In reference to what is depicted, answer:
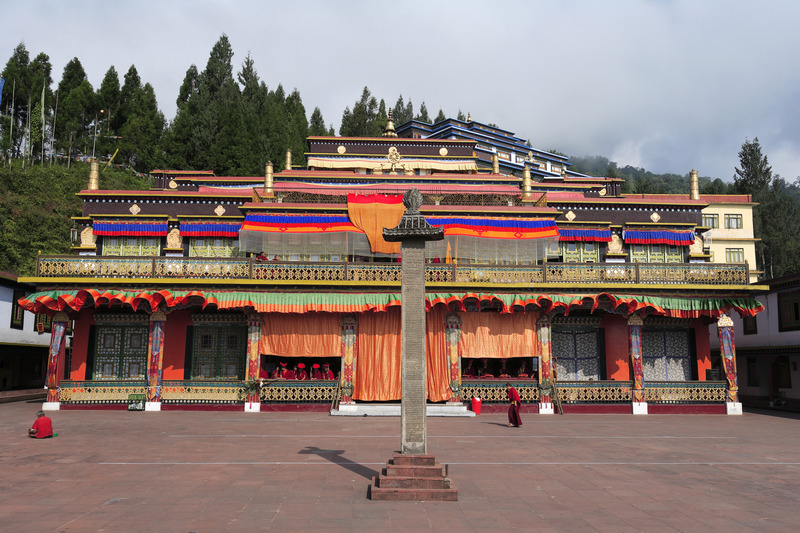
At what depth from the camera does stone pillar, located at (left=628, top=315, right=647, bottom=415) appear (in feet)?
81.1

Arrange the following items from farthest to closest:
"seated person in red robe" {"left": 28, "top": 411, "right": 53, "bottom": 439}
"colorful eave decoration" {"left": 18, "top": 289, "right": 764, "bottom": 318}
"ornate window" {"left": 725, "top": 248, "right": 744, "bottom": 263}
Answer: "ornate window" {"left": 725, "top": 248, "right": 744, "bottom": 263}, "colorful eave decoration" {"left": 18, "top": 289, "right": 764, "bottom": 318}, "seated person in red robe" {"left": 28, "top": 411, "right": 53, "bottom": 439}

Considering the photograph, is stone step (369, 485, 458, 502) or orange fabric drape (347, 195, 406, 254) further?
orange fabric drape (347, 195, 406, 254)

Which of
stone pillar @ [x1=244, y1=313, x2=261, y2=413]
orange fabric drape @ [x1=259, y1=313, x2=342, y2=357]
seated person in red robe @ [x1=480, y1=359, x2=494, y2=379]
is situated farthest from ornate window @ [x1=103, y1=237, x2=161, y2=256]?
seated person in red robe @ [x1=480, y1=359, x2=494, y2=379]

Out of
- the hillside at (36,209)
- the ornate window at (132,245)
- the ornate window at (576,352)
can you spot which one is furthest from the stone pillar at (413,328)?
the hillside at (36,209)

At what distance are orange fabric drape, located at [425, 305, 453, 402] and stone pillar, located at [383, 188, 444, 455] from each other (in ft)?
Result: 39.5

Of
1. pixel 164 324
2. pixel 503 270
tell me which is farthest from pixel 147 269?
pixel 503 270

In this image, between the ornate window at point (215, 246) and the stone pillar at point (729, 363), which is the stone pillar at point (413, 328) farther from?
the ornate window at point (215, 246)

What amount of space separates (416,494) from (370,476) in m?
1.94

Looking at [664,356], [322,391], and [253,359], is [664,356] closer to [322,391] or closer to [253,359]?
[322,391]

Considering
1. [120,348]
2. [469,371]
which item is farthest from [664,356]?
[120,348]

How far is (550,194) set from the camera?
32.4 metres

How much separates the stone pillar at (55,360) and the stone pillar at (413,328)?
18.7 m

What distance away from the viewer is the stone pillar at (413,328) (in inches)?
452

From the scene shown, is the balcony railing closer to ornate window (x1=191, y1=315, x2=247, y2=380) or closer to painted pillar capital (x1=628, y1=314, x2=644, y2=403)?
painted pillar capital (x1=628, y1=314, x2=644, y2=403)
